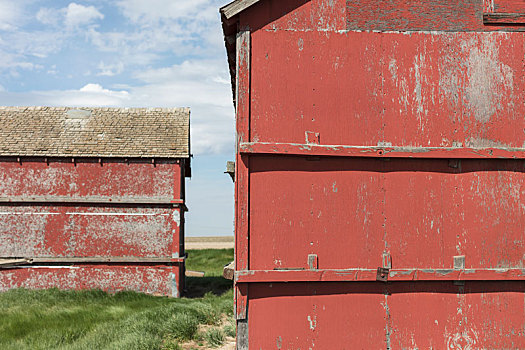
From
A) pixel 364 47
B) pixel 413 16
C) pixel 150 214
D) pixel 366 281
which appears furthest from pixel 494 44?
pixel 150 214

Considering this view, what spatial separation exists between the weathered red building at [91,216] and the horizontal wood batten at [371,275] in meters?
8.55

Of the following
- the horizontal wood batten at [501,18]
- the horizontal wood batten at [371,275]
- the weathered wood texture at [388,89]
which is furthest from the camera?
the horizontal wood batten at [501,18]

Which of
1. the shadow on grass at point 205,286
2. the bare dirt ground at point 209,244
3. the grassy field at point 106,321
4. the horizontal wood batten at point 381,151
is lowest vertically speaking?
the bare dirt ground at point 209,244

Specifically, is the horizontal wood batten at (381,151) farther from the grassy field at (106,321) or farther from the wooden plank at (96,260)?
the wooden plank at (96,260)

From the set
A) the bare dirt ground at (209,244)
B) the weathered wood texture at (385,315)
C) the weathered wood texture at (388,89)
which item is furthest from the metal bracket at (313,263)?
the bare dirt ground at (209,244)

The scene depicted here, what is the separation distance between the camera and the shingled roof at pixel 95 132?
1412 centimetres

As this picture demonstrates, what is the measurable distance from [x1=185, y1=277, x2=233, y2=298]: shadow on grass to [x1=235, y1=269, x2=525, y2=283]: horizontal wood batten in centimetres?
905

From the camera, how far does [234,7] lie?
5.81m

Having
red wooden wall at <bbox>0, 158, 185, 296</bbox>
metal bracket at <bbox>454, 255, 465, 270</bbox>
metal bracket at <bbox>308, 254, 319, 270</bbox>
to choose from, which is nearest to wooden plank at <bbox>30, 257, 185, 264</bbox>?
red wooden wall at <bbox>0, 158, 185, 296</bbox>

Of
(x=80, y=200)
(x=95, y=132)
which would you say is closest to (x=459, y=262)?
(x=80, y=200)

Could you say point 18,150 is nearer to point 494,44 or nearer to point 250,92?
point 250,92

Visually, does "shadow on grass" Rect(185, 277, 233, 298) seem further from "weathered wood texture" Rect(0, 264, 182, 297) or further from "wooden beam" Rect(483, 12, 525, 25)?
"wooden beam" Rect(483, 12, 525, 25)

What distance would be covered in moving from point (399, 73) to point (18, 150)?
12.5m

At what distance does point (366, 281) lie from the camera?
19.3ft
